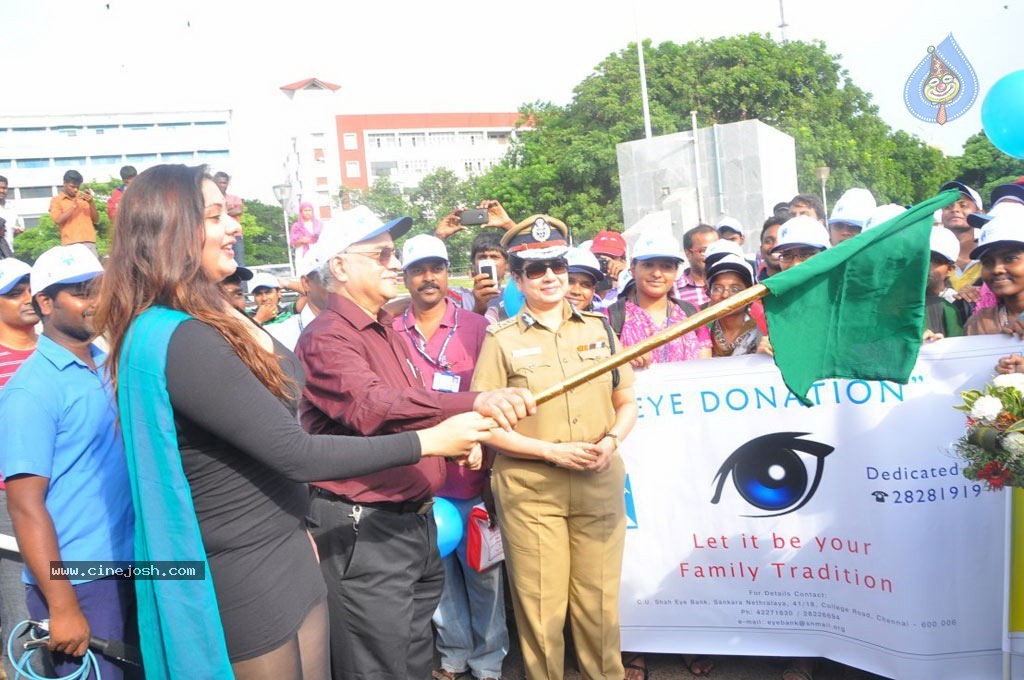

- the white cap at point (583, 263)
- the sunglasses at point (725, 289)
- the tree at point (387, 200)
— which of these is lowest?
the sunglasses at point (725, 289)

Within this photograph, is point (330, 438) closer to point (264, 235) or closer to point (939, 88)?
point (939, 88)

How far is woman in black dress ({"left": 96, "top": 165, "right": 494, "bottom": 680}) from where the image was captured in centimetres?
197

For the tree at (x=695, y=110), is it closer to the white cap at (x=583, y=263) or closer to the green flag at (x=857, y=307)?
the white cap at (x=583, y=263)

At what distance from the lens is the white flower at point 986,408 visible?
10.1ft

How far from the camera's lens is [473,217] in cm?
566

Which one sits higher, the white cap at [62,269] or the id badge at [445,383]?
the white cap at [62,269]

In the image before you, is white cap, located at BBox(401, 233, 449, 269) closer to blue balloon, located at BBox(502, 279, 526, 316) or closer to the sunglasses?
blue balloon, located at BBox(502, 279, 526, 316)

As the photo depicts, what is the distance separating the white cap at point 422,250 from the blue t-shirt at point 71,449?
6.74 ft

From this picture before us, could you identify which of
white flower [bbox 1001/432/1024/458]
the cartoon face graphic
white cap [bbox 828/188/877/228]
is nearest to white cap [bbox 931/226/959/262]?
white cap [bbox 828/188/877/228]

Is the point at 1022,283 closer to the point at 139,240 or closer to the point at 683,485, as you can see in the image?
the point at 683,485

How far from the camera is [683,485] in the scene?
13.1 ft

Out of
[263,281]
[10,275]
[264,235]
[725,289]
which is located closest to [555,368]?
[725,289]

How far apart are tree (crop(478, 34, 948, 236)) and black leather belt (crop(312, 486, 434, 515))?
3448cm

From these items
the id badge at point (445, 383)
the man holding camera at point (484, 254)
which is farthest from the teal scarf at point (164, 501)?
→ the man holding camera at point (484, 254)
